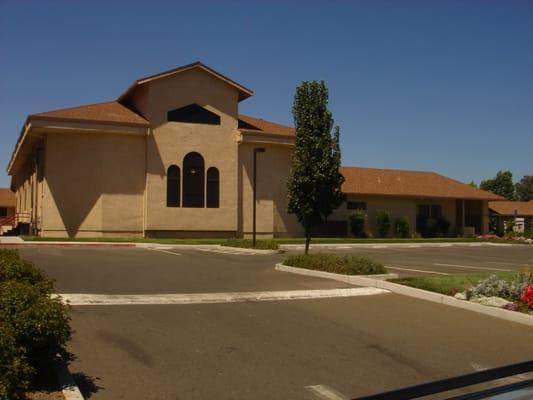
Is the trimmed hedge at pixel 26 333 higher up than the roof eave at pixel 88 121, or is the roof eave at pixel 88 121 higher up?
the roof eave at pixel 88 121

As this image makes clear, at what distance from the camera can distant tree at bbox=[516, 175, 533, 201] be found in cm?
10619

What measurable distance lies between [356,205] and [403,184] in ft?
19.2

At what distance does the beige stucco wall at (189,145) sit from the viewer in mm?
32500

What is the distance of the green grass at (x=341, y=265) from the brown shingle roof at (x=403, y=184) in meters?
24.5

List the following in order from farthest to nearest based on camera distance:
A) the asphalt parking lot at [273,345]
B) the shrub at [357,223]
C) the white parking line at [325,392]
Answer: the shrub at [357,223] → the asphalt parking lot at [273,345] → the white parking line at [325,392]

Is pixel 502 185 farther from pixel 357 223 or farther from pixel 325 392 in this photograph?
pixel 325 392

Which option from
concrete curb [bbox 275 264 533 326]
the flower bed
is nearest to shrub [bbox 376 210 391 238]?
concrete curb [bbox 275 264 533 326]

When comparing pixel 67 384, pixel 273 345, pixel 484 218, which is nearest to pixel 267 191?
pixel 484 218

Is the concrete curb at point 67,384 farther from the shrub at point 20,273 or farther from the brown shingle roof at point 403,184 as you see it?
the brown shingle roof at point 403,184

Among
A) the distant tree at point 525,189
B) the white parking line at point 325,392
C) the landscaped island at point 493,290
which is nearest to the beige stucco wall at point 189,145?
the landscaped island at point 493,290

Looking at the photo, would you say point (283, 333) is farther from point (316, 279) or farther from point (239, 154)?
point (239, 154)

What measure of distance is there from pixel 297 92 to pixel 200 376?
1483 centimetres

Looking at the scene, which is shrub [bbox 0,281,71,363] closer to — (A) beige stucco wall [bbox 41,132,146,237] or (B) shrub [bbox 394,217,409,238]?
(A) beige stucco wall [bbox 41,132,146,237]

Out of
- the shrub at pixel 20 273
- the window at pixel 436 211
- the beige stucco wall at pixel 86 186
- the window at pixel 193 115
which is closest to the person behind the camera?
the shrub at pixel 20 273
